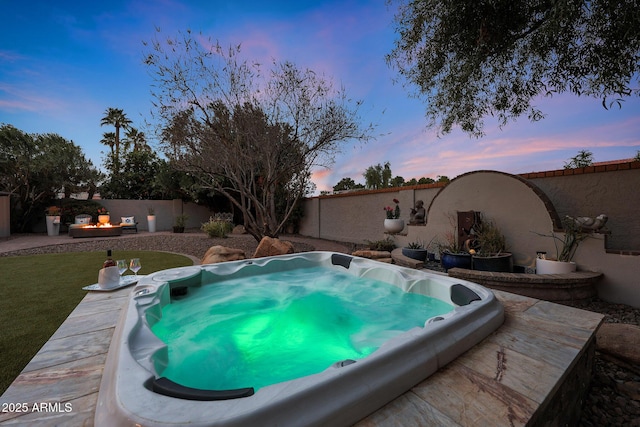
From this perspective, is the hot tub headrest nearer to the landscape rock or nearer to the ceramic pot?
the landscape rock

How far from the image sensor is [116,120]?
18453mm

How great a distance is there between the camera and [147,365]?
4.45 ft

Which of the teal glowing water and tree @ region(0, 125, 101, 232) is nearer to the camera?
the teal glowing water

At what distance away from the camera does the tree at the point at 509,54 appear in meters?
2.84

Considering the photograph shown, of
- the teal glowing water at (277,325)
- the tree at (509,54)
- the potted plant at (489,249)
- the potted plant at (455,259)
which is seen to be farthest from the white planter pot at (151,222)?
the potted plant at (489,249)

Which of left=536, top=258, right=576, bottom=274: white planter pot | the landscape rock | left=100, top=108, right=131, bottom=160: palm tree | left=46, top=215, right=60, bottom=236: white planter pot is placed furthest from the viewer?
left=100, top=108, right=131, bottom=160: palm tree

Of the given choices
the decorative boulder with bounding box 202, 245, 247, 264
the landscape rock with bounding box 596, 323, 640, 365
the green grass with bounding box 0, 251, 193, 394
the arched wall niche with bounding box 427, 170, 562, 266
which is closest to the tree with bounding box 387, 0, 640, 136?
the arched wall niche with bounding box 427, 170, 562, 266

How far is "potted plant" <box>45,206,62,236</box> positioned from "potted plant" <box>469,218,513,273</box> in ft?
44.5

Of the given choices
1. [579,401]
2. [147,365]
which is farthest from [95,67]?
[579,401]

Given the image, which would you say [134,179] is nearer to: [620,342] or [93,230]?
[93,230]

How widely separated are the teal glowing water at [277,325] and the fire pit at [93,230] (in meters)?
8.90

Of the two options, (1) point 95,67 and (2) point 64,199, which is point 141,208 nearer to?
(2) point 64,199

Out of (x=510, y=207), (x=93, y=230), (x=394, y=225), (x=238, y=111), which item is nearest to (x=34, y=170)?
(x=93, y=230)

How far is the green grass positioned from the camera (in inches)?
81.9
